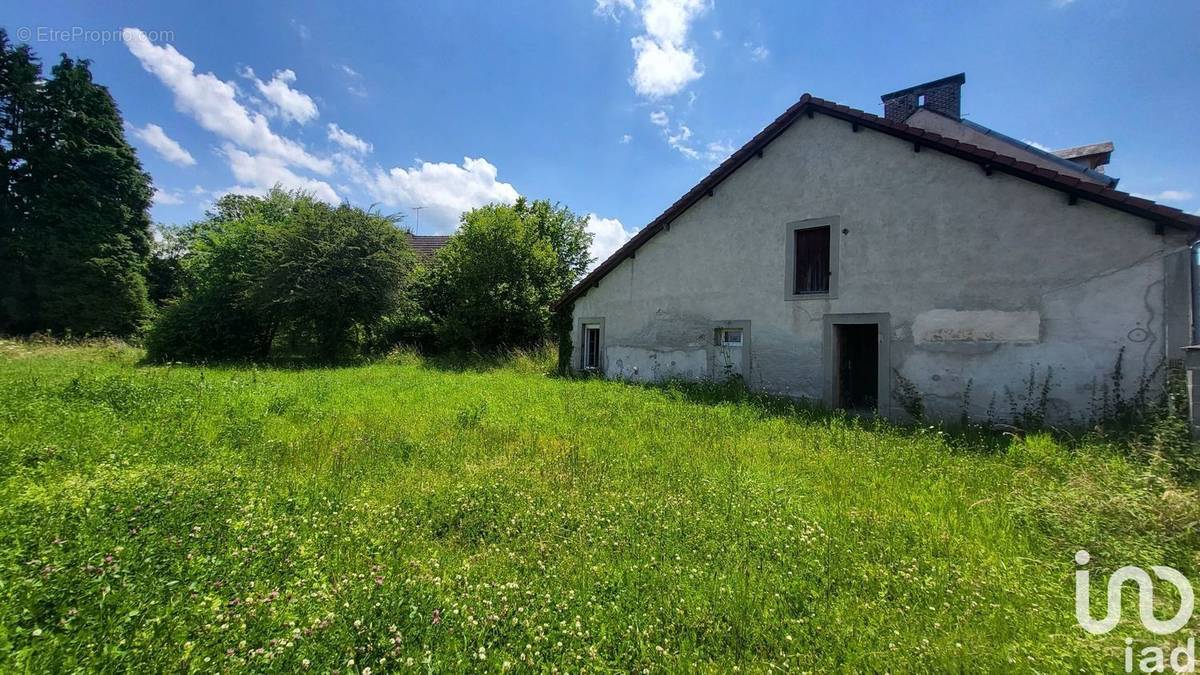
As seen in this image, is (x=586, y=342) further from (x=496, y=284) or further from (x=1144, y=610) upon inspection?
(x=1144, y=610)

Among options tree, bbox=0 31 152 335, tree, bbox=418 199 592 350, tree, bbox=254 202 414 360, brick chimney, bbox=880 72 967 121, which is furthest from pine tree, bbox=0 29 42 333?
brick chimney, bbox=880 72 967 121

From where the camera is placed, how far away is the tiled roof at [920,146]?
648 cm

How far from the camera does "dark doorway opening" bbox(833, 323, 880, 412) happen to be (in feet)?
30.9

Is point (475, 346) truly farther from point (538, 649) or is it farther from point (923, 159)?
point (538, 649)

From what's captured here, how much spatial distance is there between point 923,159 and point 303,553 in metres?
10.9

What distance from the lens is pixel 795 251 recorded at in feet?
32.2

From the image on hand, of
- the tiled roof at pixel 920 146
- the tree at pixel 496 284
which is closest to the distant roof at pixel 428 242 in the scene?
the tree at pixel 496 284

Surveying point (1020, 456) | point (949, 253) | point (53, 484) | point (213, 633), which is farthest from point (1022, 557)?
point (53, 484)

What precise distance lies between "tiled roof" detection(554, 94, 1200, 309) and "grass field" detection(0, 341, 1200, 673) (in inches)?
153

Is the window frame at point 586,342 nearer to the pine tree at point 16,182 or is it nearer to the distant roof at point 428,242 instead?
the distant roof at point 428,242

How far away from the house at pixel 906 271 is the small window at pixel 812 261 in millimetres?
28

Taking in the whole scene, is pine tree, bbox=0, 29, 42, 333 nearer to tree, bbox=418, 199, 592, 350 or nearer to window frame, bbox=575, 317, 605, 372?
tree, bbox=418, 199, 592, 350

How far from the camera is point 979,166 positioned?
783cm

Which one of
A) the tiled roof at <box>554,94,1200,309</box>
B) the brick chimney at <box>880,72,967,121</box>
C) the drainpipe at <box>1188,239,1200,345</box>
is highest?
the brick chimney at <box>880,72,967,121</box>
